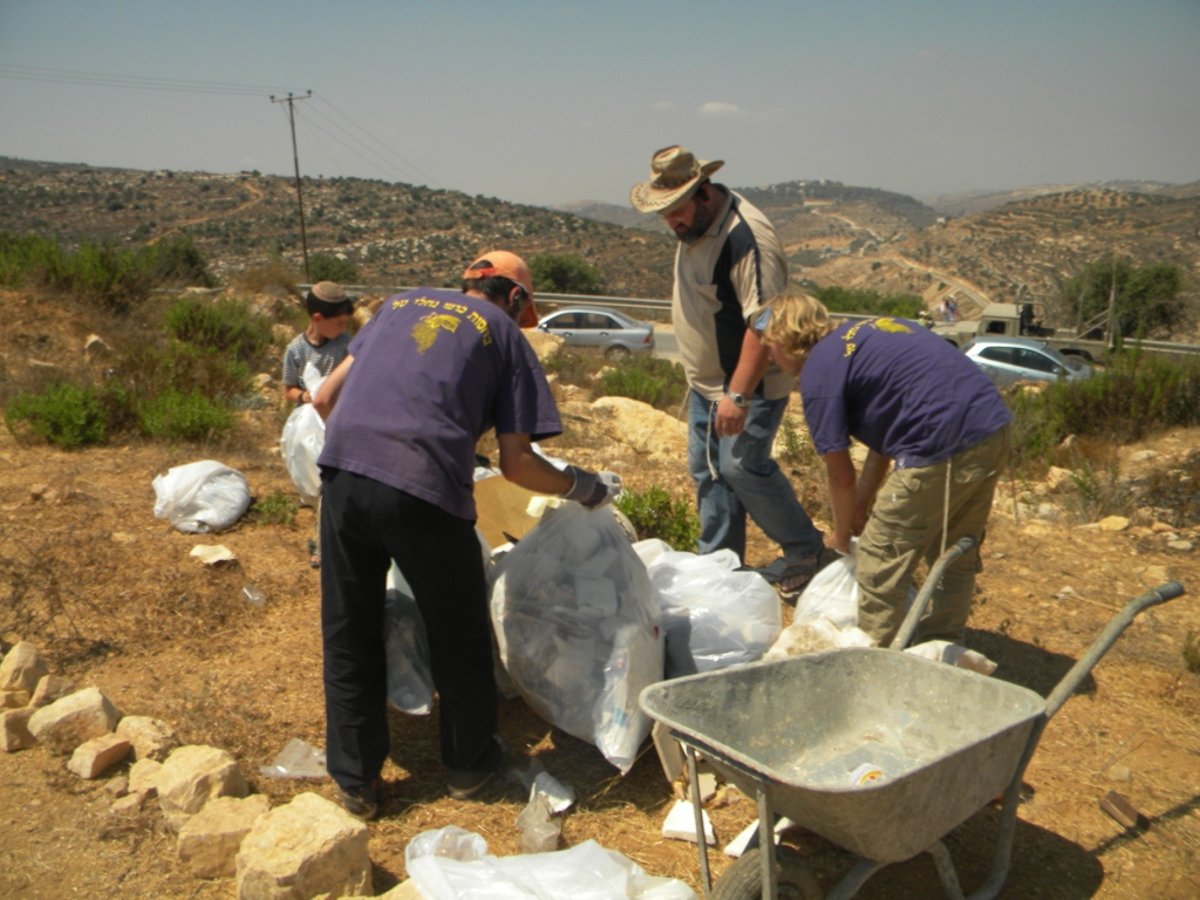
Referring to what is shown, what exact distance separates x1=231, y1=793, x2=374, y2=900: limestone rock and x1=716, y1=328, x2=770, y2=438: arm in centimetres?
200

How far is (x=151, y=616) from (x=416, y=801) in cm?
161

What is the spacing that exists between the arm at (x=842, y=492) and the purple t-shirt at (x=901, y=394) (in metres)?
0.07

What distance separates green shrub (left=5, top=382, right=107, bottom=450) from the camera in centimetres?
596

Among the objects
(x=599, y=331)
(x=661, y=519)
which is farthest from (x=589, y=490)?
(x=599, y=331)

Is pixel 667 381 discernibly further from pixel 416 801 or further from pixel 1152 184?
pixel 1152 184

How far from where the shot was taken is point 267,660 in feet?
11.0

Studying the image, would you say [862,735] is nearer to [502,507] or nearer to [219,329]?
[502,507]

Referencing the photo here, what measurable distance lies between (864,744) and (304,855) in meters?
1.40

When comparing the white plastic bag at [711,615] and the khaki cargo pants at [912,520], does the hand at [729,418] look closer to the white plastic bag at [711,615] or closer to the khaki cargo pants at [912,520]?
the white plastic bag at [711,615]

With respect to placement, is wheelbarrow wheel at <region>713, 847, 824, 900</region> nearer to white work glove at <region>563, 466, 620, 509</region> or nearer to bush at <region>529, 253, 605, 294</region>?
white work glove at <region>563, 466, 620, 509</region>

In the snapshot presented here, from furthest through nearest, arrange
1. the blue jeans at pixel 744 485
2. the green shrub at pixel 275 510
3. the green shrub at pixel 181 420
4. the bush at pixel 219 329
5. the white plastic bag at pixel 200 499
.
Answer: the bush at pixel 219 329
the green shrub at pixel 181 420
the green shrub at pixel 275 510
the white plastic bag at pixel 200 499
the blue jeans at pixel 744 485

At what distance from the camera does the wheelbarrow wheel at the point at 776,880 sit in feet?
6.40

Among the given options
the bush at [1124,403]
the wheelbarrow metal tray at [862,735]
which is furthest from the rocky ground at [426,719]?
the bush at [1124,403]

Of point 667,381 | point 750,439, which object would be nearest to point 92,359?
point 667,381
